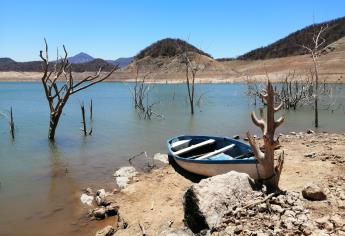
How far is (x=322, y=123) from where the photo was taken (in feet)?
72.2

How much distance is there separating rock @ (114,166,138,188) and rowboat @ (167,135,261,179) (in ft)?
4.06

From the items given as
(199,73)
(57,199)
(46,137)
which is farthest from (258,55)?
(57,199)

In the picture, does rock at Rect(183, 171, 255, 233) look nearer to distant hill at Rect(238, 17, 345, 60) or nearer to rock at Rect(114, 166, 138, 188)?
rock at Rect(114, 166, 138, 188)

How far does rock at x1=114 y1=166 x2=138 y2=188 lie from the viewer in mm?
11258

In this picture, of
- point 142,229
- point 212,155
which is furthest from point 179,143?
point 142,229

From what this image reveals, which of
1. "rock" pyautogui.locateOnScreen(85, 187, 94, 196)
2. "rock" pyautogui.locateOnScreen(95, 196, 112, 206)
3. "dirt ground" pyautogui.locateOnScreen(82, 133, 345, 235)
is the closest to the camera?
"dirt ground" pyautogui.locateOnScreen(82, 133, 345, 235)

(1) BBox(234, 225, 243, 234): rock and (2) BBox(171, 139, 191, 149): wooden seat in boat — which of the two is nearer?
(1) BBox(234, 225, 243, 234): rock

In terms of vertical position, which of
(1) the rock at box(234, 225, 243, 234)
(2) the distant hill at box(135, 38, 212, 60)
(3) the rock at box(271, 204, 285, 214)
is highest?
(2) the distant hill at box(135, 38, 212, 60)

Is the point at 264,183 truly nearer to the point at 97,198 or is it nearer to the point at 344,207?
the point at 344,207

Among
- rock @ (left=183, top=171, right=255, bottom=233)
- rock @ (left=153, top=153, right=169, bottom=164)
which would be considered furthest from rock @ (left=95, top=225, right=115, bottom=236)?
rock @ (left=153, top=153, right=169, bottom=164)

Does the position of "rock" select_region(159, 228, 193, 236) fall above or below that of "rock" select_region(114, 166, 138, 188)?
above

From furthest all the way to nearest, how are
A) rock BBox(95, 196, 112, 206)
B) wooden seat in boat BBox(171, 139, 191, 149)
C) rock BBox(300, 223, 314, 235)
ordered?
1. wooden seat in boat BBox(171, 139, 191, 149)
2. rock BBox(95, 196, 112, 206)
3. rock BBox(300, 223, 314, 235)

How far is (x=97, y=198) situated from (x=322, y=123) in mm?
15391

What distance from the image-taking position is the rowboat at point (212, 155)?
943 centimetres
